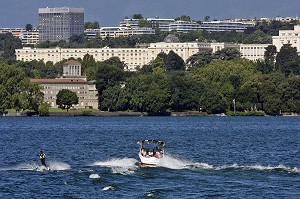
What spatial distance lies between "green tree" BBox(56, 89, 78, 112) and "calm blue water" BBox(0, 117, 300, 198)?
74.3m

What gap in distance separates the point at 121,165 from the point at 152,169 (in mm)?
3487

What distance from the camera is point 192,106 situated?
603 feet

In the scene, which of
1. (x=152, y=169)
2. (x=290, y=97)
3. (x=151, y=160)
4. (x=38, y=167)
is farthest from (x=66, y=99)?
(x=152, y=169)

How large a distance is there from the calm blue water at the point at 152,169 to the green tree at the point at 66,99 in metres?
74.3

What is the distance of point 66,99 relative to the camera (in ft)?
647

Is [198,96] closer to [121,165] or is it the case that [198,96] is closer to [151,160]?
[121,165]

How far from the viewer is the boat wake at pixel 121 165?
6481 centimetres

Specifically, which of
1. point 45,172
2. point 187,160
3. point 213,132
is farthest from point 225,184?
point 213,132

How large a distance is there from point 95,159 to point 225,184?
63.6 feet

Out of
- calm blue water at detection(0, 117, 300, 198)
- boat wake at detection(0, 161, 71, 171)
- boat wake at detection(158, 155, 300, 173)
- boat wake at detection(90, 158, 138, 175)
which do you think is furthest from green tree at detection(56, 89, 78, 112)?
boat wake at detection(158, 155, 300, 173)

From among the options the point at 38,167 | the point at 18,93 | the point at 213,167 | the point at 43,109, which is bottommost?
the point at 213,167

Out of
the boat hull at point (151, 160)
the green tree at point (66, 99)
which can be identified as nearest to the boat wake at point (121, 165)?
the boat hull at point (151, 160)

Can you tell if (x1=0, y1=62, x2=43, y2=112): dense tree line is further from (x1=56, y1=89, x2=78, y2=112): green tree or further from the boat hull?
the boat hull

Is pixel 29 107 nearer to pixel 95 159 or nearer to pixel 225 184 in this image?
pixel 95 159
